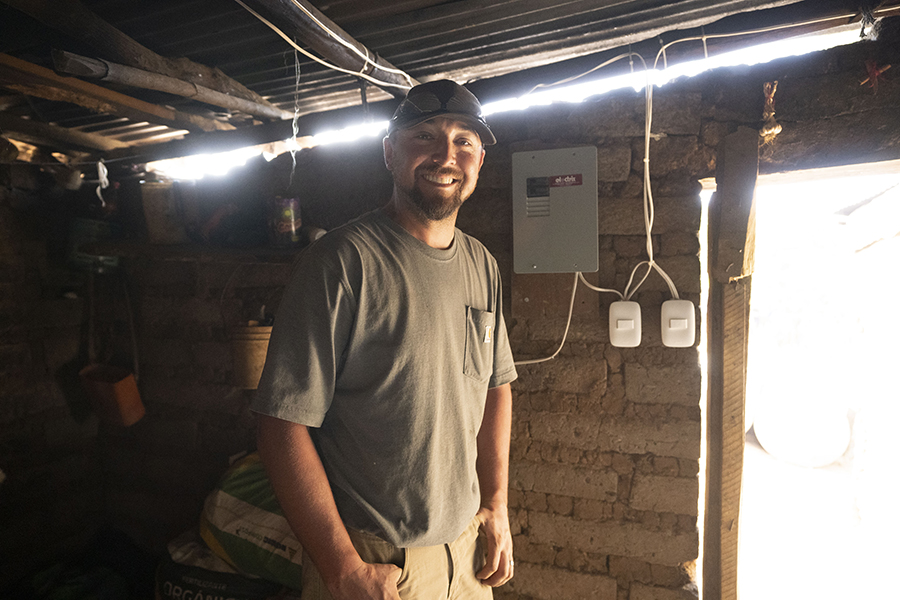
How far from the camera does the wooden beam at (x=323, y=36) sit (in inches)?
65.2

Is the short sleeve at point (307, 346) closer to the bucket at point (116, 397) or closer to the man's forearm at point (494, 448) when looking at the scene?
the man's forearm at point (494, 448)

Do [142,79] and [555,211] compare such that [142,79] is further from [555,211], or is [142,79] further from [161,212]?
[555,211]

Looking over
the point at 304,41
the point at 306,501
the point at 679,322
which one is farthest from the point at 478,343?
the point at 304,41

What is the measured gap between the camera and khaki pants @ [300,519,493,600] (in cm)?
133

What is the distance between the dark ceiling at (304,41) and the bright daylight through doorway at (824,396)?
10.7 feet

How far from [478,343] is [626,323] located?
2.59ft

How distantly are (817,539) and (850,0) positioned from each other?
4.66 metres

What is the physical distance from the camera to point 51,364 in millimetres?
3314

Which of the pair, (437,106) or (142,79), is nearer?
(437,106)

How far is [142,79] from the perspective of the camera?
2115 mm

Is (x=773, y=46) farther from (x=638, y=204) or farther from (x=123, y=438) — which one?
(x=123, y=438)

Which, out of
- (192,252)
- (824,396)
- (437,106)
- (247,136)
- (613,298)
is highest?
(247,136)

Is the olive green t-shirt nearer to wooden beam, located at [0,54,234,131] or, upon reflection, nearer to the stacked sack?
the stacked sack

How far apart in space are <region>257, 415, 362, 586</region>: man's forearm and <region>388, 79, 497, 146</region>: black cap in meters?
1.04
